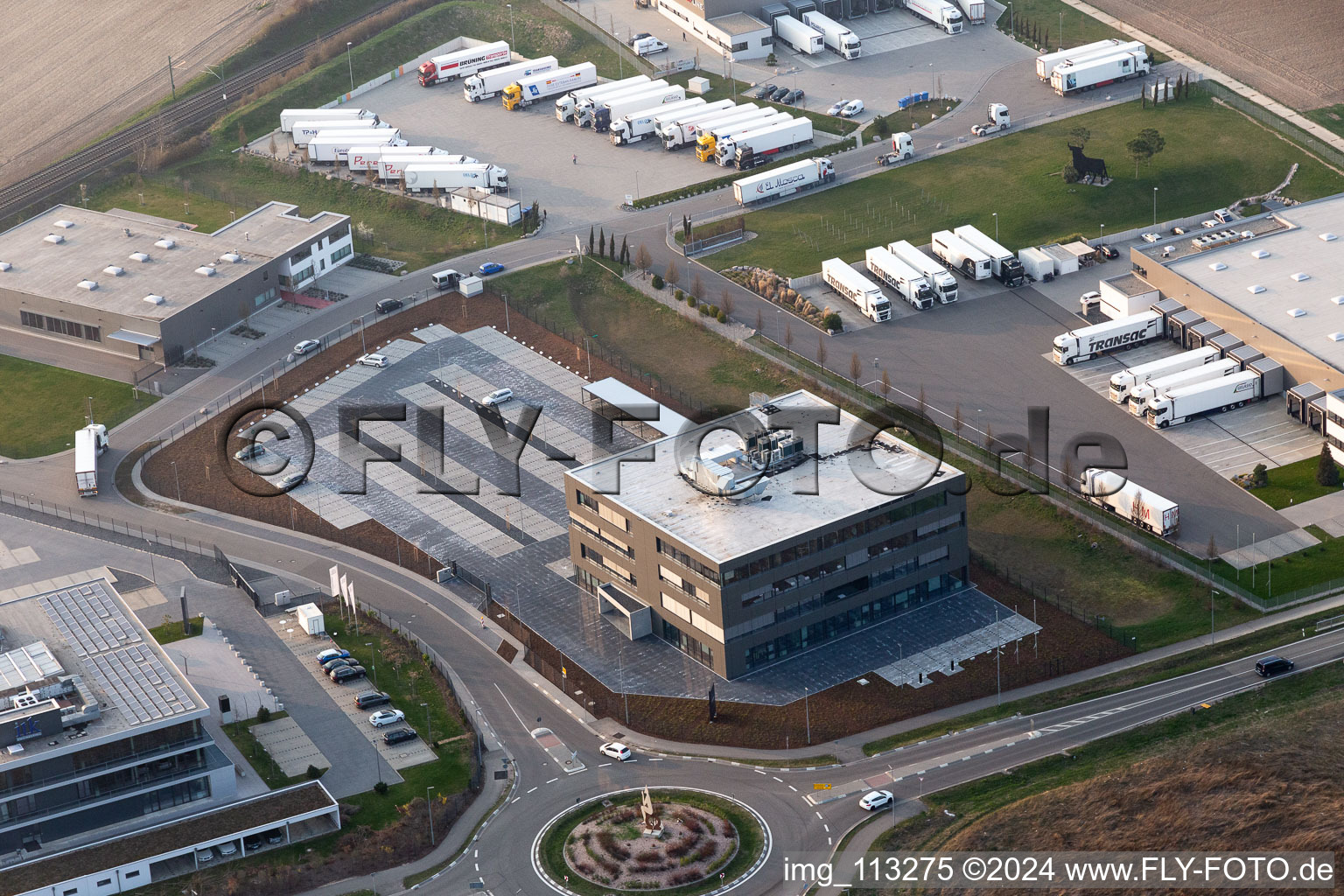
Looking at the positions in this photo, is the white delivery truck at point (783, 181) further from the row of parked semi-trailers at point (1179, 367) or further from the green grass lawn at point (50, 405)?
the green grass lawn at point (50, 405)

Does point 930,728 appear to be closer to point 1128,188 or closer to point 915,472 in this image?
point 915,472

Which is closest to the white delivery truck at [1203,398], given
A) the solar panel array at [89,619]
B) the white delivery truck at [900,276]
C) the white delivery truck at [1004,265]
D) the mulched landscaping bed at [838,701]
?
the white delivery truck at [1004,265]

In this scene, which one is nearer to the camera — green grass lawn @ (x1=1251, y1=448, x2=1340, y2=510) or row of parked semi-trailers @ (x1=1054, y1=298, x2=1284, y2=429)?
green grass lawn @ (x1=1251, y1=448, x2=1340, y2=510)

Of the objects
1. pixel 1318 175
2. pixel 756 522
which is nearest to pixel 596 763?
pixel 756 522

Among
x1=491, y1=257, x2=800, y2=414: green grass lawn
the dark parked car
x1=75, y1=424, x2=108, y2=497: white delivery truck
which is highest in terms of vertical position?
x1=491, y1=257, x2=800, y2=414: green grass lawn

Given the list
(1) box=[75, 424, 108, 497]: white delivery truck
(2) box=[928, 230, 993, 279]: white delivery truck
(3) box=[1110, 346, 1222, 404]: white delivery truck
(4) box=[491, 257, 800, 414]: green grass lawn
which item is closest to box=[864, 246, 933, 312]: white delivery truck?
(2) box=[928, 230, 993, 279]: white delivery truck

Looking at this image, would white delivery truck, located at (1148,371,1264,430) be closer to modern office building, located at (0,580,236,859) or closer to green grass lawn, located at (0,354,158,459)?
modern office building, located at (0,580,236,859)

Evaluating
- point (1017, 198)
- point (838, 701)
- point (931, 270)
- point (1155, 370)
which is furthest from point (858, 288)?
point (838, 701)

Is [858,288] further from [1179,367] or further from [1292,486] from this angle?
[1292,486]
